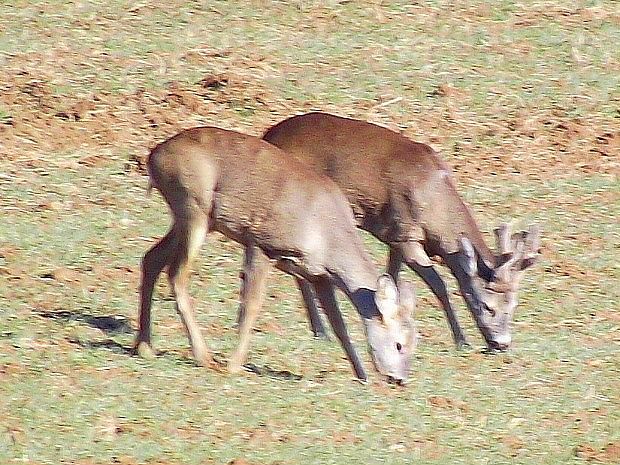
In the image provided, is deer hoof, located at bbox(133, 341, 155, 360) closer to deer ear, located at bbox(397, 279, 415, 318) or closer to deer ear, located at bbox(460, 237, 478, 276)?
deer ear, located at bbox(397, 279, 415, 318)

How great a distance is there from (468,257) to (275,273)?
5.07ft

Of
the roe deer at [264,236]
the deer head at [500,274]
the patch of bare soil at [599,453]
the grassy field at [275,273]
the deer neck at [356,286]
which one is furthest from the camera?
the deer head at [500,274]

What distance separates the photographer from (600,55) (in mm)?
17359

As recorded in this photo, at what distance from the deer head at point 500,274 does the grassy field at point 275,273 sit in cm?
27

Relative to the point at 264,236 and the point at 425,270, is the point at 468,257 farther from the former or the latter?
the point at 264,236

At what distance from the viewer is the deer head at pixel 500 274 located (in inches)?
429

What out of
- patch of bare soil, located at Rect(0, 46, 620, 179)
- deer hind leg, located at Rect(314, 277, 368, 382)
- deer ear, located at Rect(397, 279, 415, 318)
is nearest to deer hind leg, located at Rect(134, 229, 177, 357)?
deer hind leg, located at Rect(314, 277, 368, 382)

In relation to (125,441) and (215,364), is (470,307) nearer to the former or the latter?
(215,364)

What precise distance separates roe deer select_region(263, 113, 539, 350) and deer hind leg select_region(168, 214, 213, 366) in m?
1.56

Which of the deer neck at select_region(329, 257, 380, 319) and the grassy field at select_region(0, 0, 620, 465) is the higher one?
the deer neck at select_region(329, 257, 380, 319)

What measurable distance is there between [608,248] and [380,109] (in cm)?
345

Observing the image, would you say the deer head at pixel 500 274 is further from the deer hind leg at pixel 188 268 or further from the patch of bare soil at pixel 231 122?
the patch of bare soil at pixel 231 122

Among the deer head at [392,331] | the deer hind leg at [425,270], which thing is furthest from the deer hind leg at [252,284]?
the deer hind leg at [425,270]

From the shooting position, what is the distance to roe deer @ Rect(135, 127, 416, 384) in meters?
9.54
